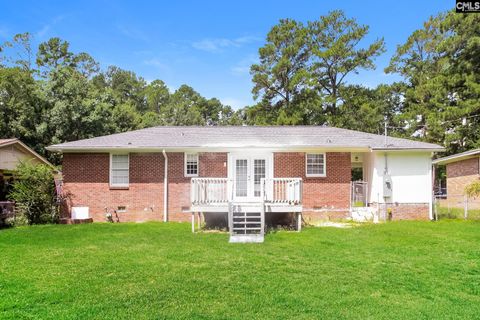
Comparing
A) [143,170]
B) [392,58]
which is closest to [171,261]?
[143,170]

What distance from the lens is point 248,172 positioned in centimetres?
1495

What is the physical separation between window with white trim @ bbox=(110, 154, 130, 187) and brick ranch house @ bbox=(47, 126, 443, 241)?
1.6 inches

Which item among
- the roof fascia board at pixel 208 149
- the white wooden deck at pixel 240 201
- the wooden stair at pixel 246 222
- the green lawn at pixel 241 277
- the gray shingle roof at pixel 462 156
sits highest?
the gray shingle roof at pixel 462 156

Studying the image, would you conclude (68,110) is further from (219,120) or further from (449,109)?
(219,120)

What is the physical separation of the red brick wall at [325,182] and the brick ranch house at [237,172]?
4 cm

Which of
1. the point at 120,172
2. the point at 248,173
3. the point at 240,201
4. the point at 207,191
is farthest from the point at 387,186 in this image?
the point at 120,172

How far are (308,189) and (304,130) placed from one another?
3.77 meters

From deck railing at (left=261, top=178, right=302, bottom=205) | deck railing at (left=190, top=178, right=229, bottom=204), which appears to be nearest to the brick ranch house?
deck railing at (left=261, top=178, right=302, bottom=205)

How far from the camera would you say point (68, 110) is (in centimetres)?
2494

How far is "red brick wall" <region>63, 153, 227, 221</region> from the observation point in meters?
15.1

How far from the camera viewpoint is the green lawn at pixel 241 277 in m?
5.12

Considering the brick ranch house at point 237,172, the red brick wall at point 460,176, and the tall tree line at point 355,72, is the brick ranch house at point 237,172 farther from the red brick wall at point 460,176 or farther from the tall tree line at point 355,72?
the tall tree line at point 355,72

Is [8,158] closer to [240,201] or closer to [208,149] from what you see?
[208,149]

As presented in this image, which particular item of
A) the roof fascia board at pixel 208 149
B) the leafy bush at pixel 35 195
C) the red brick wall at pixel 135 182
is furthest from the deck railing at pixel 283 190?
the leafy bush at pixel 35 195
